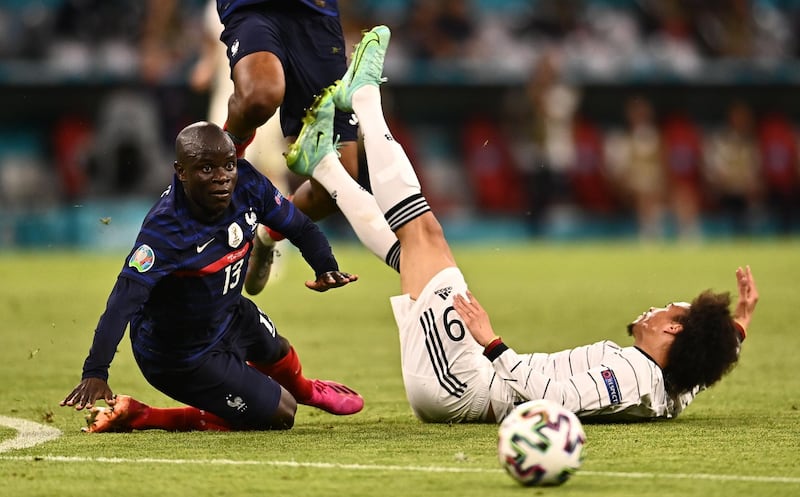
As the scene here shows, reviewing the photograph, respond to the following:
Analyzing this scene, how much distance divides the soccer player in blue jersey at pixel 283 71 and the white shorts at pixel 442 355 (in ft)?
2.15

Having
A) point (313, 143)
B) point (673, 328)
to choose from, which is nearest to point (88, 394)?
point (313, 143)

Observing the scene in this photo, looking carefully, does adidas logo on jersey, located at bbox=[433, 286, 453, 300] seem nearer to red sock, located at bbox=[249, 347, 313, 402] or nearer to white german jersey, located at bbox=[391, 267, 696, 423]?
white german jersey, located at bbox=[391, 267, 696, 423]

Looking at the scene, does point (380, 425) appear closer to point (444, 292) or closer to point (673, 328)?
point (444, 292)

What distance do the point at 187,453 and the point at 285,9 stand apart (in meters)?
2.85

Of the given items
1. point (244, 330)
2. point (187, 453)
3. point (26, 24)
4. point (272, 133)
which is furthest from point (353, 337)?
point (26, 24)

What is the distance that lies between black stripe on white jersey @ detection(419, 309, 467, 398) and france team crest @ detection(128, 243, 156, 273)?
1204 mm

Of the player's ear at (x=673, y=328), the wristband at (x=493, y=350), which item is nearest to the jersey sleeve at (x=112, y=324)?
the wristband at (x=493, y=350)

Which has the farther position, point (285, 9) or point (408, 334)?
point (285, 9)

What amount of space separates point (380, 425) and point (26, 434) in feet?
4.83

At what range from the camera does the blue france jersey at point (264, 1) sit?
6.94 meters

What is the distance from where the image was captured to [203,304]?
5473 mm

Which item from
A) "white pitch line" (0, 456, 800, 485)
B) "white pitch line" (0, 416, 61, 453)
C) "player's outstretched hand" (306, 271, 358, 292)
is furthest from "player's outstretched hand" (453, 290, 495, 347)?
"white pitch line" (0, 416, 61, 453)

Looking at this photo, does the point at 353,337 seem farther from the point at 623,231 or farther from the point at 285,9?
the point at 623,231

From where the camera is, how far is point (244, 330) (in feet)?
19.3
